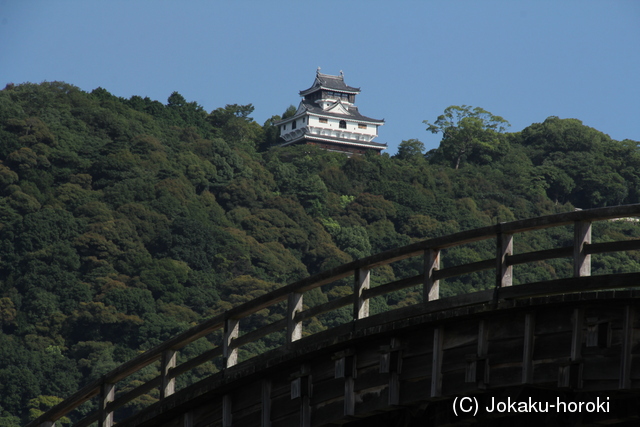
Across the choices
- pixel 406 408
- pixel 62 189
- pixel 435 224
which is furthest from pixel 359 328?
pixel 435 224

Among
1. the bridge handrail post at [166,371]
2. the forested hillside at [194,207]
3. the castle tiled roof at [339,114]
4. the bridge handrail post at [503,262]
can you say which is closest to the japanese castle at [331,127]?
the castle tiled roof at [339,114]

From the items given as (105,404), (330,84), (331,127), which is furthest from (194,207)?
(105,404)

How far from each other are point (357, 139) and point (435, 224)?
2423 cm

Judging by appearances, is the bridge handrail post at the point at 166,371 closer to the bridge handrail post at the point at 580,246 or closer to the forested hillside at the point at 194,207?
the bridge handrail post at the point at 580,246

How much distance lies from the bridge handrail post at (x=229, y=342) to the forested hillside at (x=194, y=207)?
6109 cm

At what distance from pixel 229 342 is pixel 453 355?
8.13 feet

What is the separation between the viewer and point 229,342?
11.3 meters

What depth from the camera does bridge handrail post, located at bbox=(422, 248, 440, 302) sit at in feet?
32.4

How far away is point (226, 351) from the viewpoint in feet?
36.7

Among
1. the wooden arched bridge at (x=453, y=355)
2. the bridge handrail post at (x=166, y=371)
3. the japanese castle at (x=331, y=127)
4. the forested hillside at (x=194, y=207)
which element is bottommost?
the wooden arched bridge at (x=453, y=355)

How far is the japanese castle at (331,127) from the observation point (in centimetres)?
14062

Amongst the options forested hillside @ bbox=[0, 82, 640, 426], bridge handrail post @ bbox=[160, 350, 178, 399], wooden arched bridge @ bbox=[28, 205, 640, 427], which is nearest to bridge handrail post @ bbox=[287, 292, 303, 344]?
wooden arched bridge @ bbox=[28, 205, 640, 427]

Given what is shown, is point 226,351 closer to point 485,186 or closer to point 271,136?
point 485,186

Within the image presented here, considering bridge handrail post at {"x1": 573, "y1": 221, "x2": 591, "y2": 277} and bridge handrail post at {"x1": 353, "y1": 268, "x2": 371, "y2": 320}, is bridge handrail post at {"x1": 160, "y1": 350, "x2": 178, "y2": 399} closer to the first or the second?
bridge handrail post at {"x1": 353, "y1": 268, "x2": 371, "y2": 320}
